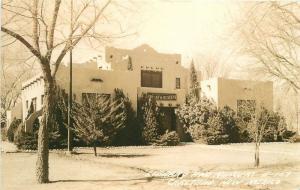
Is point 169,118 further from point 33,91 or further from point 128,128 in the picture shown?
point 33,91

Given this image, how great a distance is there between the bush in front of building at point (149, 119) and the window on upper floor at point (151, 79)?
175 inches

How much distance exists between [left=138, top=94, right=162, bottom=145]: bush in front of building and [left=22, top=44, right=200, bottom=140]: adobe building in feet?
2.15

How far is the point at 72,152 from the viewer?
18719mm

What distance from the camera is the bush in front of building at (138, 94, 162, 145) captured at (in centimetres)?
2466

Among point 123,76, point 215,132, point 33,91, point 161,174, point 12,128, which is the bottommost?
point 161,174

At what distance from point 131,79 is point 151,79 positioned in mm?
5135

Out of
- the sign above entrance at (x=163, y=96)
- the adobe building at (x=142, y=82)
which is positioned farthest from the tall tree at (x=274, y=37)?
the sign above entrance at (x=163, y=96)

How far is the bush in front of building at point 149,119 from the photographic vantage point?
80.9 ft

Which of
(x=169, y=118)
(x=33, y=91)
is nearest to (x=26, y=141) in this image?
(x=33, y=91)

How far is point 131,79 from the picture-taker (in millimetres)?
25828

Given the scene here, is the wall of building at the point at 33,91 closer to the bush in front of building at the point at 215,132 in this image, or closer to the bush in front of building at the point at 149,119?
the bush in front of building at the point at 149,119

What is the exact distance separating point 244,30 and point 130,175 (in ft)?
17.4

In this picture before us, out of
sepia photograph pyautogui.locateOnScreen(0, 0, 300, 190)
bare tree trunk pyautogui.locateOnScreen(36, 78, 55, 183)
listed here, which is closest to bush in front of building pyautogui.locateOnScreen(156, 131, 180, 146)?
sepia photograph pyautogui.locateOnScreen(0, 0, 300, 190)

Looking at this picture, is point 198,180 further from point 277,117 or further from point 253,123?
point 277,117
